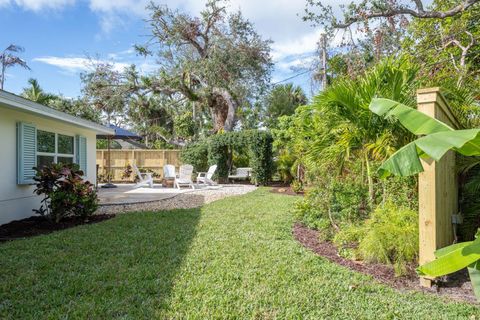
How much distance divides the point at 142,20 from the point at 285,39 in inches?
331

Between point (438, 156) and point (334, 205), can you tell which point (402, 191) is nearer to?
point (334, 205)

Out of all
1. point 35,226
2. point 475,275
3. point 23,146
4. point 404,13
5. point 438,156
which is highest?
point 404,13

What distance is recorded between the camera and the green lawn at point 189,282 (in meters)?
3.03

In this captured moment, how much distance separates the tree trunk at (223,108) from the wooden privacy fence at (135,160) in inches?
136

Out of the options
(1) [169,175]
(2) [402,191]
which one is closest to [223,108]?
(1) [169,175]

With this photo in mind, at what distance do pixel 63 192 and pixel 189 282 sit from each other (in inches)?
183

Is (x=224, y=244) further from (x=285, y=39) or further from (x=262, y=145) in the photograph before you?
(x=285, y=39)

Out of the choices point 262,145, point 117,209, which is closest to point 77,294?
point 117,209

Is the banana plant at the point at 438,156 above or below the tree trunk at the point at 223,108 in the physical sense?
below

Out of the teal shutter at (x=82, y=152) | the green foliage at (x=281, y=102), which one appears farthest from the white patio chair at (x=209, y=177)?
the green foliage at (x=281, y=102)

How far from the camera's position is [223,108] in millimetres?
21828

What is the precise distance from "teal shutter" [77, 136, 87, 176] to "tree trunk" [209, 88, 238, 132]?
10.5 m

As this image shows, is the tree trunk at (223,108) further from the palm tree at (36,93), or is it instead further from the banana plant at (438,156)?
the banana plant at (438,156)

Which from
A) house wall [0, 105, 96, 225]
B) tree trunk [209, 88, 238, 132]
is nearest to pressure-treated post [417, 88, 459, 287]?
house wall [0, 105, 96, 225]
